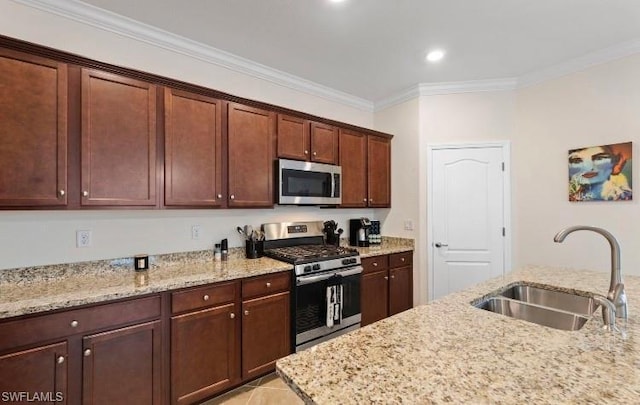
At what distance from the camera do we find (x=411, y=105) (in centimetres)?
367

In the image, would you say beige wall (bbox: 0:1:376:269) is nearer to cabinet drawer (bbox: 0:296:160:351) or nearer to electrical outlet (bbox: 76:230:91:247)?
electrical outlet (bbox: 76:230:91:247)

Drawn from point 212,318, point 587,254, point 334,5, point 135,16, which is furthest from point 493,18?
point 212,318

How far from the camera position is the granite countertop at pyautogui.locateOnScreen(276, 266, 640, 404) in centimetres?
77

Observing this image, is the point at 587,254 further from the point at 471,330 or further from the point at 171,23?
the point at 171,23

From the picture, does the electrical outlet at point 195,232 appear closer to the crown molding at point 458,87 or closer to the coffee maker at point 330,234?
the coffee maker at point 330,234

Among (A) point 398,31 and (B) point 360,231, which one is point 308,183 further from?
(A) point 398,31

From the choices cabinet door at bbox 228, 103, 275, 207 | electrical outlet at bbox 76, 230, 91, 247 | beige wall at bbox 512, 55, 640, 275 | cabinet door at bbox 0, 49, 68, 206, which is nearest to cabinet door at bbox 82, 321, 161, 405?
electrical outlet at bbox 76, 230, 91, 247

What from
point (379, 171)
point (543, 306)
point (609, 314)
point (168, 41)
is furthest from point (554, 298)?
point (168, 41)

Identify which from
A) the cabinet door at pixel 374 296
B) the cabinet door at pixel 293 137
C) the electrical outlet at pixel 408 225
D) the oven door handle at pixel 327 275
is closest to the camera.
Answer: the oven door handle at pixel 327 275

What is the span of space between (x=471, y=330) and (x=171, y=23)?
2.76 m

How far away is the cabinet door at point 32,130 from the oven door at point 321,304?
1.75 meters

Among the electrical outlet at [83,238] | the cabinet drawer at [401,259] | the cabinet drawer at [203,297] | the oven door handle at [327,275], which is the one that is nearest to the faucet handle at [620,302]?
the oven door handle at [327,275]

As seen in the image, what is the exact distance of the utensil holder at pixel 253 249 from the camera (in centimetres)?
274

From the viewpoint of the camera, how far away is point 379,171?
377 centimetres
